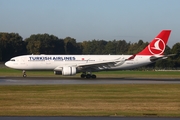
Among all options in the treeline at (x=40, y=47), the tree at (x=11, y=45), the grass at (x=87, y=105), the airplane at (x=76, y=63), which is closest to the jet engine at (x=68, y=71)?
the airplane at (x=76, y=63)

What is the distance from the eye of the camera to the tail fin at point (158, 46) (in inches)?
1956

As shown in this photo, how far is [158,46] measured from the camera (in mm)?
49656

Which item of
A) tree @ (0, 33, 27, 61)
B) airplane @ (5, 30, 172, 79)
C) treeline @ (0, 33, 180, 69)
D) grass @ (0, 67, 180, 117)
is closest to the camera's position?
grass @ (0, 67, 180, 117)

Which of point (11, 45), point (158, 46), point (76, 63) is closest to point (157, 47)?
point (158, 46)

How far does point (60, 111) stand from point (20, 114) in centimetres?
184

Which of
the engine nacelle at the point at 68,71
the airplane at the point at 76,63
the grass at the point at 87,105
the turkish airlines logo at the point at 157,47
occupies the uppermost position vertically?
the turkish airlines logo at the point at 157,47

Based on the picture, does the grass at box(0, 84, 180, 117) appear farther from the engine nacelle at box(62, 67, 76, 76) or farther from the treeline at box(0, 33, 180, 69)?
the treeline at box(0, 33, 180, 69)

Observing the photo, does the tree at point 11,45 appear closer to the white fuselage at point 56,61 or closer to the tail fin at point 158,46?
the white fuselage at point 56,61

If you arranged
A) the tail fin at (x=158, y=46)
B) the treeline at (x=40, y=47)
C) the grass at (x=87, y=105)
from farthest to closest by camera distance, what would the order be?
the treeline at (x=40, y=47) < the tail fin at (x=158, y=46) < the grass at (x=87, y=105)

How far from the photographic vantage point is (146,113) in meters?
16.5

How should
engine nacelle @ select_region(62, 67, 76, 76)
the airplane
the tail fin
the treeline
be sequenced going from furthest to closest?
Answer: the treeline < the tail fin < the airplane < engine nacelle @ select_region(62, 67, 76, 76)

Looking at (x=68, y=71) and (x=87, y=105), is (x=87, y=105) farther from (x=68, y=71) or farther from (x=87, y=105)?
(x=68, y=71)

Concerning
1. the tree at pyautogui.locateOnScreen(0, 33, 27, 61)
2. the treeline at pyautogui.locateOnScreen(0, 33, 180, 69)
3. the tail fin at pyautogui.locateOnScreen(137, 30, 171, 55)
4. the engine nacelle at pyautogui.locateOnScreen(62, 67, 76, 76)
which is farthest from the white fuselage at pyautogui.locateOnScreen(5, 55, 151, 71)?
the tree at pyautogui.locateOnScreen(0, 33, 27, 61)

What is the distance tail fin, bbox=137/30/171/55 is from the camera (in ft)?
163
